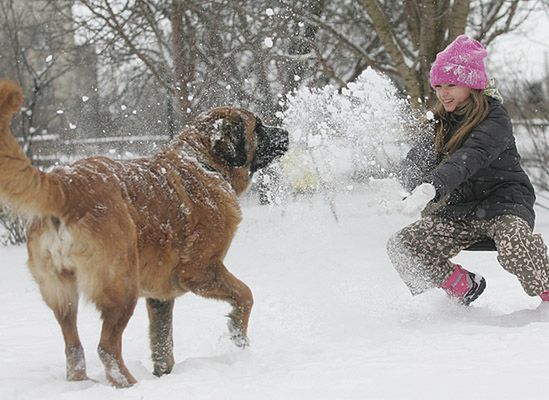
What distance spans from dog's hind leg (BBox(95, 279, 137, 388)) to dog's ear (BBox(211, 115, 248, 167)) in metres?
1.10

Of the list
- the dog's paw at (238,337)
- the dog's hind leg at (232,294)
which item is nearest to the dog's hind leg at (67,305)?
the dog's hind leg at (232,294)

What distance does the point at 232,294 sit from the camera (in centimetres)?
372

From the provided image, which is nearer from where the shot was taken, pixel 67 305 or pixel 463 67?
pixel 67 305

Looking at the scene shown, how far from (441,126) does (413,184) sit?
0.46 meters

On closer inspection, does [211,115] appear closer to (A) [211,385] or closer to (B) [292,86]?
(A) [211,385]

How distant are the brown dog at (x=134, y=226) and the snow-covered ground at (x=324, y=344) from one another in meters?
0.25

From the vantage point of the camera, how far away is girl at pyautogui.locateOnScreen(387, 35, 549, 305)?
4055mm

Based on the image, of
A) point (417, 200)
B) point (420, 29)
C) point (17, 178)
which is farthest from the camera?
point (420, 29)

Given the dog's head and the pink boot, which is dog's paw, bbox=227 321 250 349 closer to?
the dog's head

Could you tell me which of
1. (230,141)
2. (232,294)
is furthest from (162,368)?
(230,141)

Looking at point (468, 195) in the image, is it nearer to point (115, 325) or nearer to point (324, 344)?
point (324, 344)

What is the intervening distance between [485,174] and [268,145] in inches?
51.1

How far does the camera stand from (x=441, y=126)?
455cm

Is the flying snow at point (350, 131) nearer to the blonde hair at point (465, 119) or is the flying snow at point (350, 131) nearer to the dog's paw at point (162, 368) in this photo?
the blonde hair at point (465, 119)
